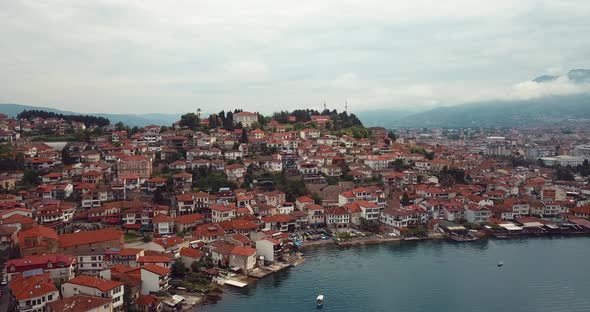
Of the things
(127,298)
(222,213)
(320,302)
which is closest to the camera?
(127,298)

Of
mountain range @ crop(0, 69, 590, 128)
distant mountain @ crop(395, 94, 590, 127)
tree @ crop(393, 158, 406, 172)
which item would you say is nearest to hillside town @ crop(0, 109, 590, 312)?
tree @ crop(393, 158, 406, 172)

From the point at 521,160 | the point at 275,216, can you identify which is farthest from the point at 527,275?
the point at 521,160

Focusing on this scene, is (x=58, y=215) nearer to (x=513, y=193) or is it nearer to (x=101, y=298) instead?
(x=101, y=298)

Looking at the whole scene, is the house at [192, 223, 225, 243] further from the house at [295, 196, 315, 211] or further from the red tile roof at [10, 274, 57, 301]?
the red tile roof at [10, 274, 57, 301]

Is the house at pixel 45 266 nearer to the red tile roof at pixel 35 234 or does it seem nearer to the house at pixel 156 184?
the red tile roof at pixel 35 234

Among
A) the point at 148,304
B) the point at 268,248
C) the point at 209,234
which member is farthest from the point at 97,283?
the point at 268,248

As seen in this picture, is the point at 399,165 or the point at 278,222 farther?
the point at 399,165

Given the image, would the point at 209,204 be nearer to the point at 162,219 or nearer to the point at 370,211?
the point at 162,219
